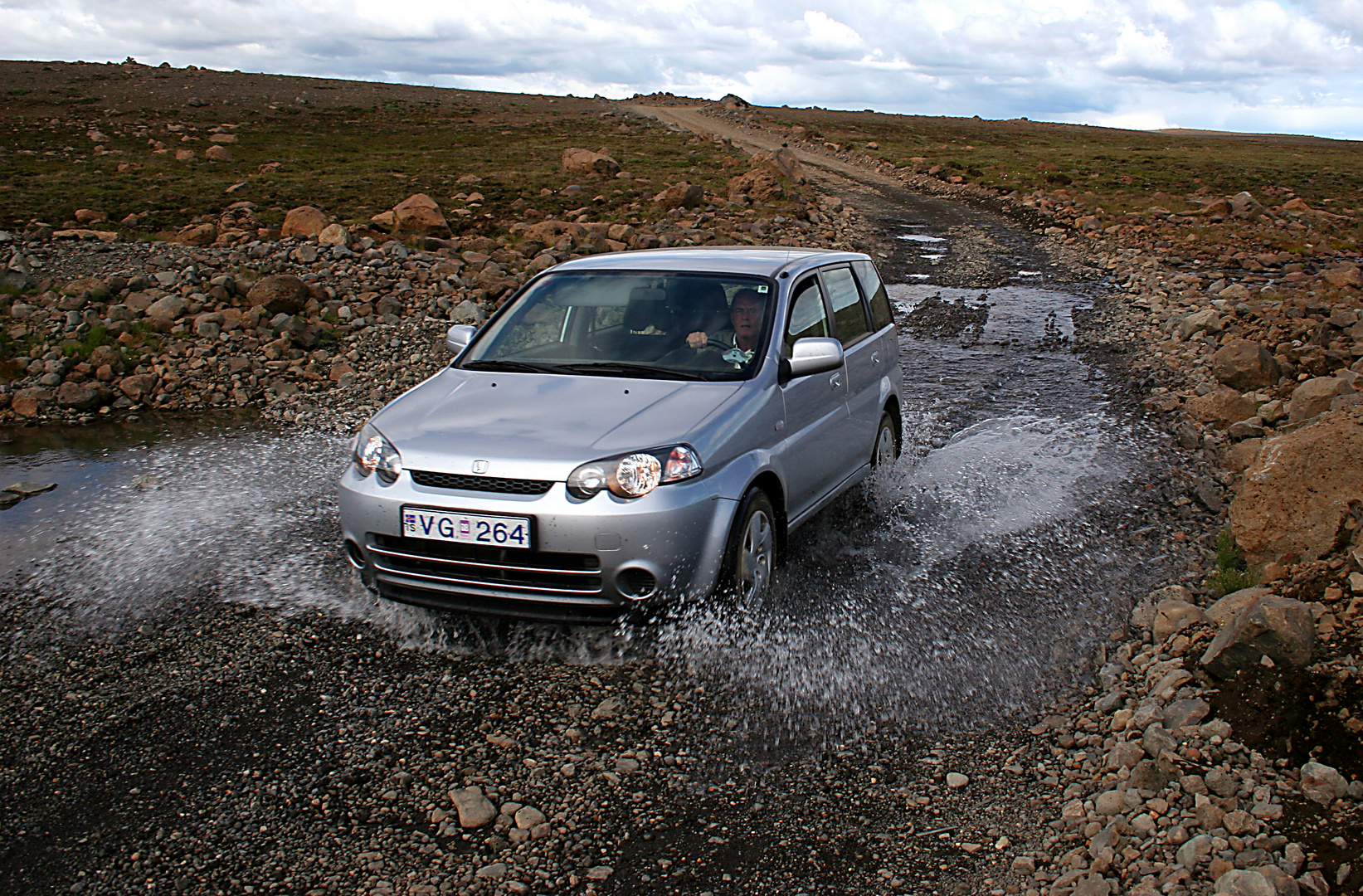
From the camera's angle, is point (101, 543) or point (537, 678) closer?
point (537, 678)

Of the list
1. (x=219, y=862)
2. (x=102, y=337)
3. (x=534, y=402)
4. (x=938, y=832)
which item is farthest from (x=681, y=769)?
(x=102, y=337)

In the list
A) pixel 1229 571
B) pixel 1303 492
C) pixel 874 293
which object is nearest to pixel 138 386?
pixel 874 293

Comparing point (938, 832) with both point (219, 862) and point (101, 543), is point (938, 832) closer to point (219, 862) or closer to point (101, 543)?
point (219, 862)

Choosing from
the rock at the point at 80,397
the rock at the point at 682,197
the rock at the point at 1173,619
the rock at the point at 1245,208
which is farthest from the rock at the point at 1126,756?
the rock at the point at 1245,208

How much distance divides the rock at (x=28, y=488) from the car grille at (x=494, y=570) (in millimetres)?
4627

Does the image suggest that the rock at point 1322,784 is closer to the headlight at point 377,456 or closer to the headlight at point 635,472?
the headlight at point 635,472

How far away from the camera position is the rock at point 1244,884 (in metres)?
2.69

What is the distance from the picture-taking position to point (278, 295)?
38.3 feet

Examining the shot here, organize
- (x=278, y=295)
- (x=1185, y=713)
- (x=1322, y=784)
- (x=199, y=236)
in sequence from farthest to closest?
(x=199, y=236), (x=278, y=295), (x=1185, y=713), (x=1322, y=784)

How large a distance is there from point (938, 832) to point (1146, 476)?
199 inches

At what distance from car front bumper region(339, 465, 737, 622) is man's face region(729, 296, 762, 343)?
3.73ft

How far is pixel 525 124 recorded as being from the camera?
52656 millimetres

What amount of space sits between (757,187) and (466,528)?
22239 mm

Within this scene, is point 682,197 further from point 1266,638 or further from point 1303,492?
point 1266,638
